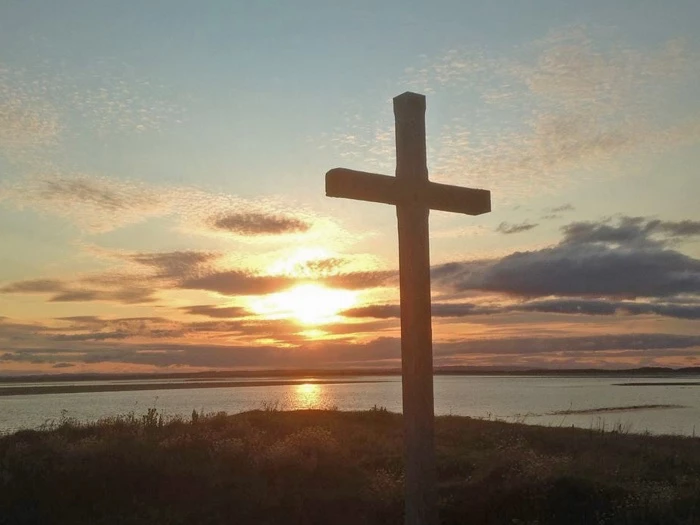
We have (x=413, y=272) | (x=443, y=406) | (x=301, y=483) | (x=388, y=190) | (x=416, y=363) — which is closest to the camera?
(x=416, y=363)

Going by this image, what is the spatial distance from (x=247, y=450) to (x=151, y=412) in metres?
5.65

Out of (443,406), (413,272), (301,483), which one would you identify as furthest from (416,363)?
(443,406)

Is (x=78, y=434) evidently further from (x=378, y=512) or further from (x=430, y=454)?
(x=430, y=454)

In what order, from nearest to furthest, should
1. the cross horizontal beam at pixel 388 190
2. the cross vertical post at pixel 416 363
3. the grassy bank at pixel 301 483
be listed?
the cross vertical post at pixel 416 363 → the cross horizontal beam at pixel 388 190 → the grassy bank at pixel 301 483

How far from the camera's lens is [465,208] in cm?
736

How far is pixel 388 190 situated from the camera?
258 inches

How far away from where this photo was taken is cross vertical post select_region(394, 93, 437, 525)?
6.22m

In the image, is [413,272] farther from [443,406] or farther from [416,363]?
[443,406]

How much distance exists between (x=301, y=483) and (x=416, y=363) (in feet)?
22.2

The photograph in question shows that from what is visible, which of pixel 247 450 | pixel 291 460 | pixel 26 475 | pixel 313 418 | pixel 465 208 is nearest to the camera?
pixel 465 208

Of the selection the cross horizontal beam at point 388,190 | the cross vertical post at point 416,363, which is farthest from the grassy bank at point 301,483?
the cross horizontal beam at point 388,190

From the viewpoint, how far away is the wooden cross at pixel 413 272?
20.4ft

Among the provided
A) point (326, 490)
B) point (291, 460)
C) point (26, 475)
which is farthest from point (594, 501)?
point (26, 475)

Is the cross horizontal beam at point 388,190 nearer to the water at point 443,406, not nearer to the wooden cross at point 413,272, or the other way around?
the wooden cross at point 413,272
